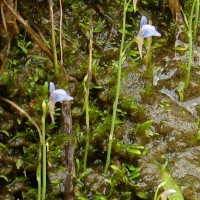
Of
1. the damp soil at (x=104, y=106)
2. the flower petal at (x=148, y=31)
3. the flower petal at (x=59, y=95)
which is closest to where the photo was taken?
the flower petal at (x=59, y=95)

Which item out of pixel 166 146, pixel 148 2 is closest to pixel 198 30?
pixel 148 2

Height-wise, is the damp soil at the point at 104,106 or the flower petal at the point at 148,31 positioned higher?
the flower petal at the point at 148,31

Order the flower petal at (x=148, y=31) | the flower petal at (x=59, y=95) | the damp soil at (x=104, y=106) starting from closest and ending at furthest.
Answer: the flower petal at (x=59, y=95), the flower petal at (x=148, y=31), the damp soil at (x=104, y=106)

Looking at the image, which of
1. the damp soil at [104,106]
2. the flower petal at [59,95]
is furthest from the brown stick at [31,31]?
the flower petal at [59,95]

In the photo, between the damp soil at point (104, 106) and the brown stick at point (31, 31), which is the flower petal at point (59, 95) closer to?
the damp soil at point (104, 106)

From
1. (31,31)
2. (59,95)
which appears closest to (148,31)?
(59,95)

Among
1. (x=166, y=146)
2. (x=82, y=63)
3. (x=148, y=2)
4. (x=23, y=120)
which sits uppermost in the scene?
(x=148, y=2)

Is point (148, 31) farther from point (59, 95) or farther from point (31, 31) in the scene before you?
point (31, 31)

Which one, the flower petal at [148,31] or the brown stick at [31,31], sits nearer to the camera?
the flower petal at [148,31]

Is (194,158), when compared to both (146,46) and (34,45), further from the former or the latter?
(34,45)
